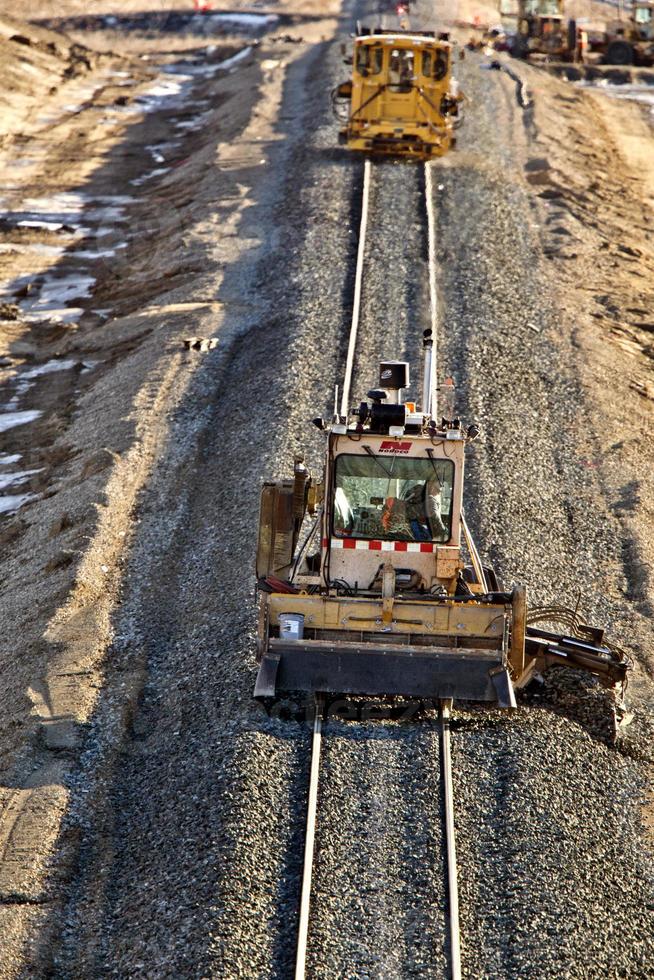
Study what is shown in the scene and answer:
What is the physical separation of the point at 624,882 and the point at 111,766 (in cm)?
473

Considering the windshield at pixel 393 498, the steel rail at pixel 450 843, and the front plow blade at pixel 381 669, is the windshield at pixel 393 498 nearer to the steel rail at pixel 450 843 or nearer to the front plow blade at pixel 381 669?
the front plow blade at pixel 381 669

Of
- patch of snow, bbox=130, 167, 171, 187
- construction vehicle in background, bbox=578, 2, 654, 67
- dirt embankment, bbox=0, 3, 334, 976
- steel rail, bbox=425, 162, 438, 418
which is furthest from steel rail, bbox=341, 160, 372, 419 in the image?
construction vehicle in background, bbox=578, 2, 654, 67

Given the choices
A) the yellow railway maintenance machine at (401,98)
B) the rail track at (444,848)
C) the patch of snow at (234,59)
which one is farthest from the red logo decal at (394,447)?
the patch of snow at (234,59)

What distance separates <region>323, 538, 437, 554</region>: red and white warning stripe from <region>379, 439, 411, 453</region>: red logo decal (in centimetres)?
93

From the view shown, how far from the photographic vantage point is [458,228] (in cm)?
2878

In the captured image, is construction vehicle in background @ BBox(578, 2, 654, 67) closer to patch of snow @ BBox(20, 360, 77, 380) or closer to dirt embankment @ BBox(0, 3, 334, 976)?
dirt embankment @ BBox(0, 3, 334, 976)

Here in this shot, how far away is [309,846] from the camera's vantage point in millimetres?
11195

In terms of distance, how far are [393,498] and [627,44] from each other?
53381 mm

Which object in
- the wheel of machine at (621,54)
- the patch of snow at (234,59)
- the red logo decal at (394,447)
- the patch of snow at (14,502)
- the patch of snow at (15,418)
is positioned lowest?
the patch of snow at (234,59)

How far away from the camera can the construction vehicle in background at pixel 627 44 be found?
61.1 m

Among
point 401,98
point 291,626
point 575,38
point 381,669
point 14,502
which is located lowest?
point 575,38

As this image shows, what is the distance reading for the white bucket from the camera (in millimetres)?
13172

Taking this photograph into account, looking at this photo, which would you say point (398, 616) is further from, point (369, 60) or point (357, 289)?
point (369, 60)

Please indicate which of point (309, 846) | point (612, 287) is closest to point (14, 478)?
point (309, 846)
